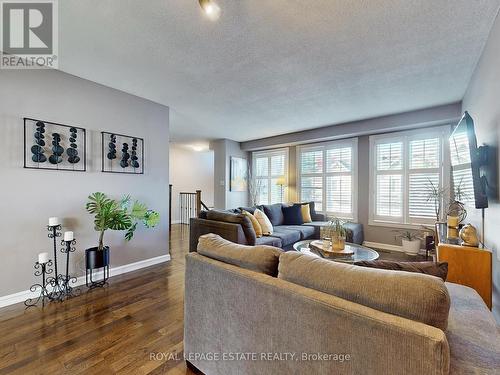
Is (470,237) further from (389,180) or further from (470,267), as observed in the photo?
(389,180)

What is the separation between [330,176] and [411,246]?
205cm

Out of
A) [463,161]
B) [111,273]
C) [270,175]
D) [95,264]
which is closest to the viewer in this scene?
[463,161]

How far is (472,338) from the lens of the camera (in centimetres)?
98

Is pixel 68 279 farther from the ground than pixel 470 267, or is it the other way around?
pixel 470 267

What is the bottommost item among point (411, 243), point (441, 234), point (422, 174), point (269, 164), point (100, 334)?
point (100, 334)

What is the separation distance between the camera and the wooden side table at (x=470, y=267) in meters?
1.86

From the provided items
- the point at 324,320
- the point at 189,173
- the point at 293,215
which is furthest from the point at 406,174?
the point at 189,173

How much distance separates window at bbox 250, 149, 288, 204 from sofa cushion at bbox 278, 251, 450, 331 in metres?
5.01

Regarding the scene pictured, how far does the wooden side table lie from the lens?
6.09 ft

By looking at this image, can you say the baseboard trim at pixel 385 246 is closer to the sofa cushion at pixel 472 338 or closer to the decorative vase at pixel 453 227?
the decorative vase at pixel 453 227

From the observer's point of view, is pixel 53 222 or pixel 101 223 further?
pixel 101 223

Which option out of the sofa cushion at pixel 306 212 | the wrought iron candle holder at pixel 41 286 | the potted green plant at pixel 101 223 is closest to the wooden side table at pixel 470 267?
the sofa cushion at pixel 306 212

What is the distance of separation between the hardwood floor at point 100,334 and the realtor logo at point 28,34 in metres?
2.52

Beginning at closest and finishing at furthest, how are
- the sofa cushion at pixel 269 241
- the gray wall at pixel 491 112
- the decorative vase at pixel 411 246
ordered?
the gray wall at pixel 491 112 < the sofa cushion at pixel 269 241 < the decorative vase at pixel 411 246
